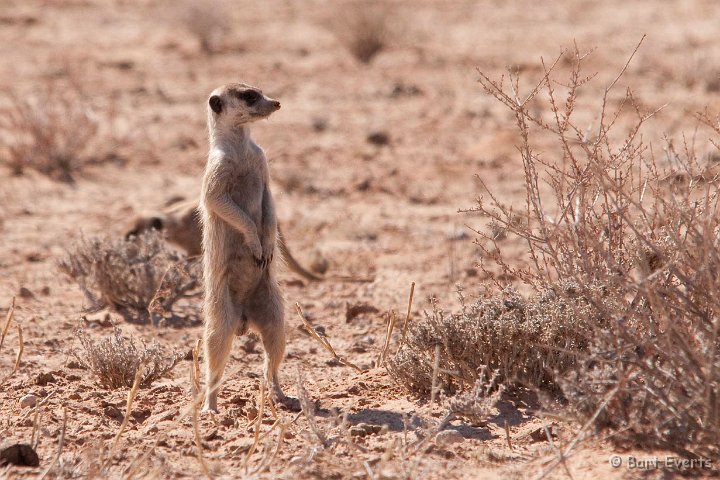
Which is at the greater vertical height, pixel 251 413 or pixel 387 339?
pixel 387 339

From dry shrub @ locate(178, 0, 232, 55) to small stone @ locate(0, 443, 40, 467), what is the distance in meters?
11.0

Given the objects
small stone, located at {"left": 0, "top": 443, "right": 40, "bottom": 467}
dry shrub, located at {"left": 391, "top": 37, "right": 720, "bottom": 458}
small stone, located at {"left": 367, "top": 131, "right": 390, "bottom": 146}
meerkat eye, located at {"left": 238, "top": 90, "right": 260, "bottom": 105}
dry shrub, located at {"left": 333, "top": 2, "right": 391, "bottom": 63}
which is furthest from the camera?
dry shrub, located at {"left": 333, "top": 2, "right": 391, "bottom": 63}

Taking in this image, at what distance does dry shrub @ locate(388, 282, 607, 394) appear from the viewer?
13.0 ft

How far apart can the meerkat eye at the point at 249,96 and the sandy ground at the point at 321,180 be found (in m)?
1.14

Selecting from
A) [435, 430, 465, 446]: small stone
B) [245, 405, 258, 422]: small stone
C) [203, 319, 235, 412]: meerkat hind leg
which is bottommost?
[245, 405, 258, 422]: small stone

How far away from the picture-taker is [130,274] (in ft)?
18.5

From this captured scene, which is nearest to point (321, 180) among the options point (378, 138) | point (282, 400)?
point (378, 138)

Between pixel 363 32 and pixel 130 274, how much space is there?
8.38 meters

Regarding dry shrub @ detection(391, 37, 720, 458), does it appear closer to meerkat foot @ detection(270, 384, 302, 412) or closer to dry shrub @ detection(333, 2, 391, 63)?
meerkat foot @ detection(270, 384, 302, 412)

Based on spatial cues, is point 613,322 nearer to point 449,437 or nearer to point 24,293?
point 449,437

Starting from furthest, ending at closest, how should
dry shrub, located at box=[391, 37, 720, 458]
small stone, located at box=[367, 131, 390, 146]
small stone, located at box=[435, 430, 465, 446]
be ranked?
1. small stone, located at box=[367, 131, 390, 146]
2. small stone, located at box=[435, 430, 465, 446]
3. dry shrub, located at box=[391, 37, 720, 458]

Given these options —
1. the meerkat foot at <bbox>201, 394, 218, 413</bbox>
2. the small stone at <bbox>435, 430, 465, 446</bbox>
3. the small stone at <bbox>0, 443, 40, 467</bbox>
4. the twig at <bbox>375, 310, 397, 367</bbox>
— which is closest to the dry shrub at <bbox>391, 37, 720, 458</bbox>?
the twig at <bbox>375, 310, 397, 367</bbox>

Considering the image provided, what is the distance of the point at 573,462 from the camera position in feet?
11.0

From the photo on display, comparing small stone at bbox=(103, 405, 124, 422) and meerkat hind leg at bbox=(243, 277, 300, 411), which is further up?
meerkat hind leg at bbox=(243, 277, 300, 411)
